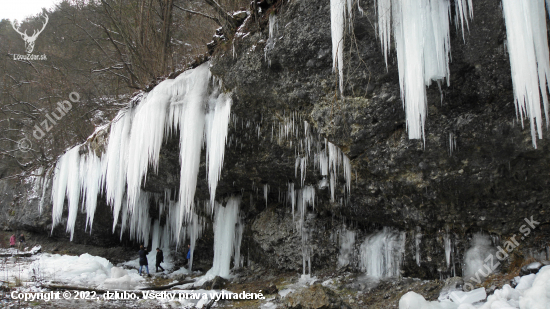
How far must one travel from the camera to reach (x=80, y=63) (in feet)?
50.0

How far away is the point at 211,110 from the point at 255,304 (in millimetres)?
3716

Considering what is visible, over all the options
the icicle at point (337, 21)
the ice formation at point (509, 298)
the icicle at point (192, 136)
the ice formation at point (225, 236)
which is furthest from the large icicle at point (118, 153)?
the ice formation at point (509, 298)

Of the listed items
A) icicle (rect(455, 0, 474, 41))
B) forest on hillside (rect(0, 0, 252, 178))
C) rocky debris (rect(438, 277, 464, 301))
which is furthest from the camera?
forest on hillside (rect(0, 0, 252, 178))

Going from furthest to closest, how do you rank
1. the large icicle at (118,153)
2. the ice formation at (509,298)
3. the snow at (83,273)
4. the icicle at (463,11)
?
1. the large icicle at (118,153)
2. the snow at (83,273)
3. the icicle at (463,11)
4. the ice formation at (509,298)

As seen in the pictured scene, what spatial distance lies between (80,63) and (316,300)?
620 inches

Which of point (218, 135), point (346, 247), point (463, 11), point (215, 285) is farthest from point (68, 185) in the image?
point (463, 11)

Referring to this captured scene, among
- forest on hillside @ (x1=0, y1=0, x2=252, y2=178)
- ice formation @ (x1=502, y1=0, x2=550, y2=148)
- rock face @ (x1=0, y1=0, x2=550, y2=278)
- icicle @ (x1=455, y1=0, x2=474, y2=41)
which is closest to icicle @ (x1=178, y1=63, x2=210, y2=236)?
rock face @ (x1=0, y1=0, x2=550, y2=278)

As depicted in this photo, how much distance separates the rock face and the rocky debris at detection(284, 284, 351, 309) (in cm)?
194

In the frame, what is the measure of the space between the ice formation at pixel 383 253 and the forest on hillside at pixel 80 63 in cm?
715

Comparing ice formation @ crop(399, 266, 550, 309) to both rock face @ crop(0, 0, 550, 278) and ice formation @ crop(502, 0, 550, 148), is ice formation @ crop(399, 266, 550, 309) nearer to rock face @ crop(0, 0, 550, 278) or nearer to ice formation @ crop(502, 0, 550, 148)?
rock face @ crop(0, 0, 550, 278)

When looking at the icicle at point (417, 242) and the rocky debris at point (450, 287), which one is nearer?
the rocky debris at point (450, 287)

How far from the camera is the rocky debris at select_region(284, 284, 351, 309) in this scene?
4.28 metres

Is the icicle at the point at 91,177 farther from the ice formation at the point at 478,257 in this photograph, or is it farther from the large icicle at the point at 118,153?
the ice formation at the point at 478,257

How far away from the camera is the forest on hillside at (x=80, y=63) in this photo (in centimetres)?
1077
